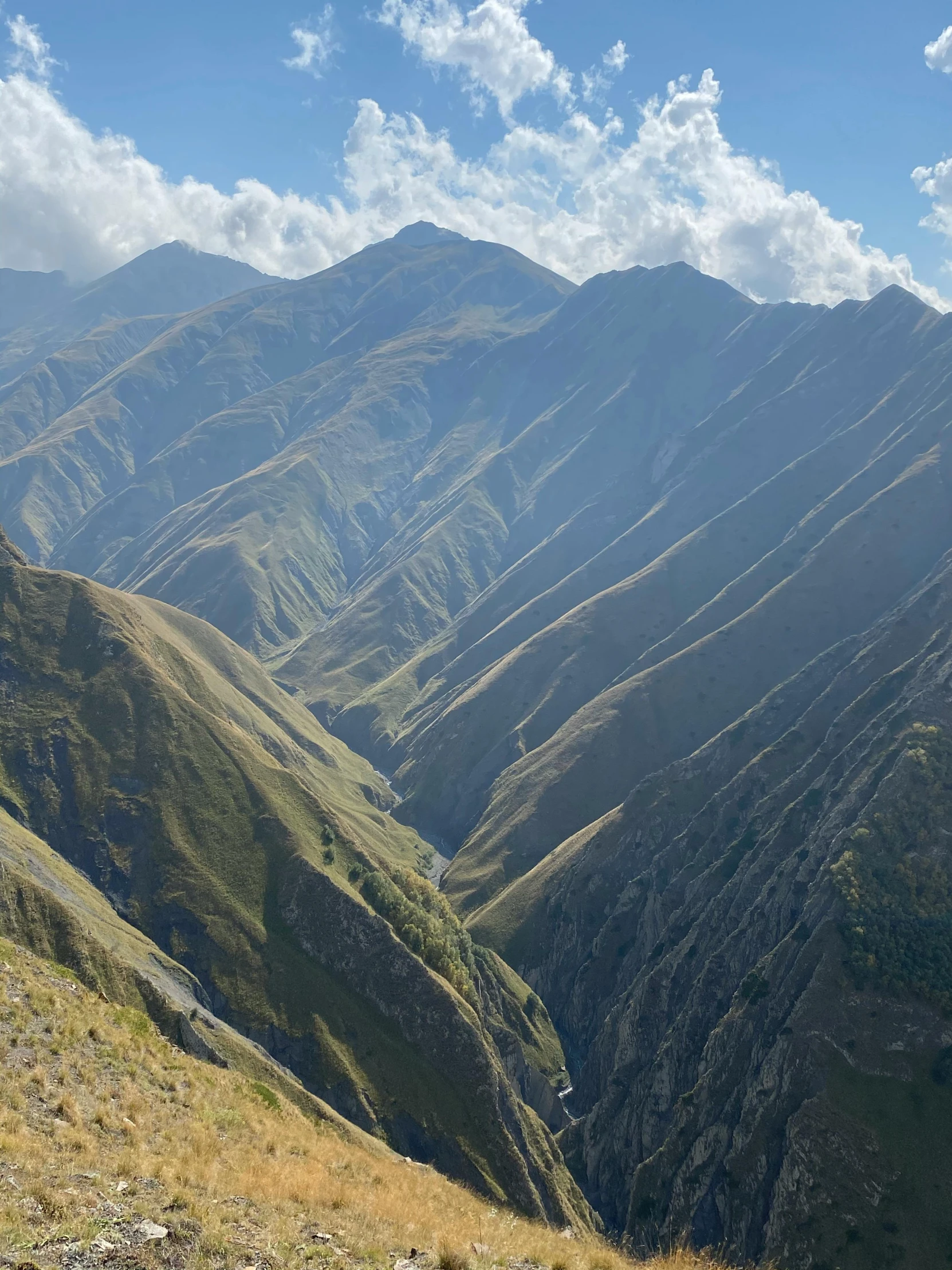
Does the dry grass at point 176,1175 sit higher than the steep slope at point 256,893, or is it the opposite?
the dry grass at point 176,1175

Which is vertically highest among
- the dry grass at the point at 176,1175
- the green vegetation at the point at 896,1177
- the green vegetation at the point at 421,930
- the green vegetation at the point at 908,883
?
the dry grass at the point at 176,1175

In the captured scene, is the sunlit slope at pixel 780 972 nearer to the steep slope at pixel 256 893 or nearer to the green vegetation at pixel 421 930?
the steep slope at pixel 256 893

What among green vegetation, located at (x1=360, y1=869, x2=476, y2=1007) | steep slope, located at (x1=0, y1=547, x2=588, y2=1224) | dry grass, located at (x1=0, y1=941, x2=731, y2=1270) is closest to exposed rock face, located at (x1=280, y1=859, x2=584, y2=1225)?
steep slope, located at (x1=0, y1=547, x2=588, y2=1224)

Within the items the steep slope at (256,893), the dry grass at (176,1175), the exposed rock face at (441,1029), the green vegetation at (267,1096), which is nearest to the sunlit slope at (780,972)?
the steep slope at (256,893)

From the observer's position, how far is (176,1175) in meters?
26.6

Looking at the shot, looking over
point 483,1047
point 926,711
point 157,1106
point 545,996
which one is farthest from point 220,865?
point 926,711

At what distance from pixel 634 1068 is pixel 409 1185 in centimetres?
11136

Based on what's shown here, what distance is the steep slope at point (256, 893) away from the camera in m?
89.1

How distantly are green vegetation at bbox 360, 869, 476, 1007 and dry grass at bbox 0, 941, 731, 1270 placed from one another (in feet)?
223

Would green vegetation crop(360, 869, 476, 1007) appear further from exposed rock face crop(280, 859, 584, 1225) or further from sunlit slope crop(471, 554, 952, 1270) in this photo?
sunlit slope crop(471, 554, 952, 1270)

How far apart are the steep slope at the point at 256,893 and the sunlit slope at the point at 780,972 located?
21050mm

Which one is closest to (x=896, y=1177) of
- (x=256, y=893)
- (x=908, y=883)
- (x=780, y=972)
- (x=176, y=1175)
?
(x=780, y=972)

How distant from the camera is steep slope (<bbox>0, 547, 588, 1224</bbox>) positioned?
89.1 m

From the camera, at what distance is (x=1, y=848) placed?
Answer: 75.2 m
